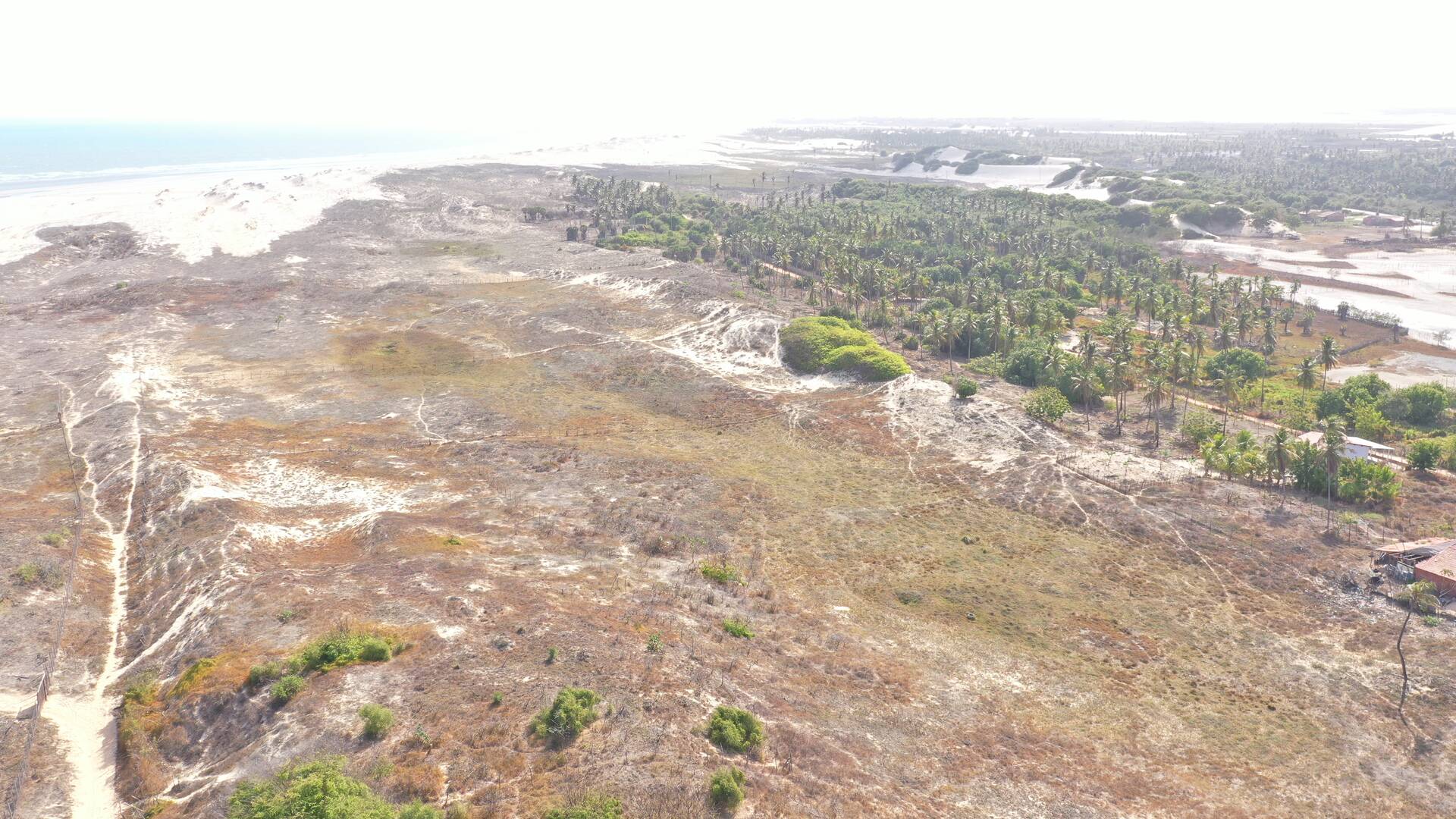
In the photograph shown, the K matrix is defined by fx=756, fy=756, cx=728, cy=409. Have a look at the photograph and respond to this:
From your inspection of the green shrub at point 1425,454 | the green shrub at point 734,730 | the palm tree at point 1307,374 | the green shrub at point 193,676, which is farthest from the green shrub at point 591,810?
the palm tree at point 1307,374

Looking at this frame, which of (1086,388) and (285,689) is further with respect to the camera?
(1086,388)

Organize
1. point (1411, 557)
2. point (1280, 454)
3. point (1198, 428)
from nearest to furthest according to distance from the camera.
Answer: point (1411, 557) < point (1280, 454) < point (1198, 428)

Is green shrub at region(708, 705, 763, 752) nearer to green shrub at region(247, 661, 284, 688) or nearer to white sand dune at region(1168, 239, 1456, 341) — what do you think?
green shrub at region(247, 661, 284, 688)

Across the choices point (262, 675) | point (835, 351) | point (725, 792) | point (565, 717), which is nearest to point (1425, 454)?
point (835, 351)

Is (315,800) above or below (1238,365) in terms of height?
above

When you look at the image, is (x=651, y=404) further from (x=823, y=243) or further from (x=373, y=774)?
(x=823, y=243)

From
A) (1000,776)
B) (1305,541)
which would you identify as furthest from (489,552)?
(1305,541)

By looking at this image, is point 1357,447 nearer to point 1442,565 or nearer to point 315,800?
point 1442,565
